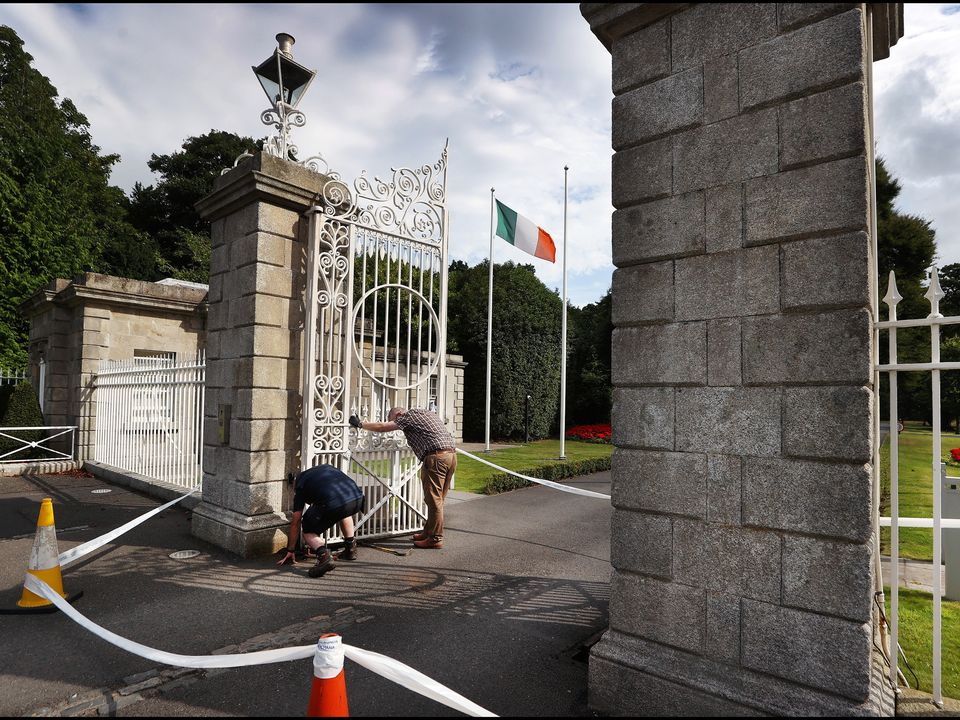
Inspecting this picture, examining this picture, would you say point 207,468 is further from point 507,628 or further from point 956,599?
point 956,599

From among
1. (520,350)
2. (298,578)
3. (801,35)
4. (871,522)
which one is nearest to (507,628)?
(298,578)

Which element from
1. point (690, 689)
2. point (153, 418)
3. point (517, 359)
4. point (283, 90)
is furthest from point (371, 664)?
point (517, 359)

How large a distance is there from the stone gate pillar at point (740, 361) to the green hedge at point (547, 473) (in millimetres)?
7406

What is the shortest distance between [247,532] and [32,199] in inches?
922

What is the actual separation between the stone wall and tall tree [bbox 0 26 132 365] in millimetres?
8442

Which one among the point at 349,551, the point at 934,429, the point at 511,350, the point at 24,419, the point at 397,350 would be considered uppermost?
the point at 511,350

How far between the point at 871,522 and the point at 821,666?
2.30 feet

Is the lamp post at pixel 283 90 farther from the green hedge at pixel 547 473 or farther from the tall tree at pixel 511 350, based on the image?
the tall tree at pixel 511 350

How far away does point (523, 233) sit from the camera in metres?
15.4

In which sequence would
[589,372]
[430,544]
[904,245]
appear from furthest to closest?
[589,372] → [904,245] → [430,544]

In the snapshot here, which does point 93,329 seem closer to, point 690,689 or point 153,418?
point 153,418

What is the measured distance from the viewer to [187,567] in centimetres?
568

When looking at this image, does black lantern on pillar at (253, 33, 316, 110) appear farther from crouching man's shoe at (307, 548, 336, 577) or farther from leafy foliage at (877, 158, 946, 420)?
leafy foliage at (877, 158, 946, 420)

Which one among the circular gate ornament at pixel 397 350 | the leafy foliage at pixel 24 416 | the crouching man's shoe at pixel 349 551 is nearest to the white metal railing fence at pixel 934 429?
the crouching man's shoe at pixel 349 551
